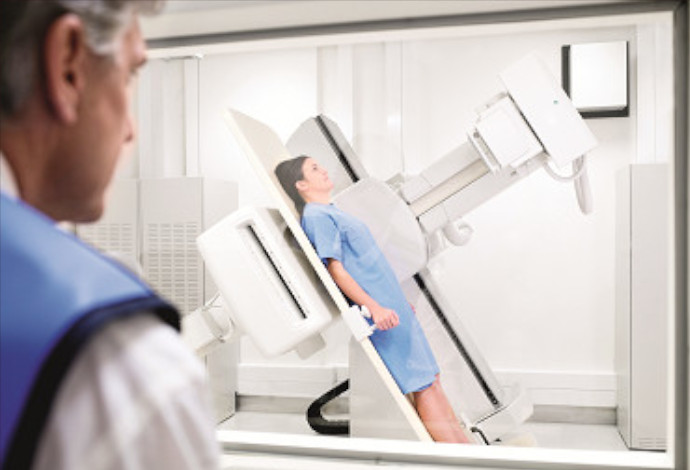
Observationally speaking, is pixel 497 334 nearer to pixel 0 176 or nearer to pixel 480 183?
pixel 480 183

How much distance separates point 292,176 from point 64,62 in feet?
5.33

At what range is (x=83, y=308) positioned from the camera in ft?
1.47

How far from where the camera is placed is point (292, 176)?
2.18 meters

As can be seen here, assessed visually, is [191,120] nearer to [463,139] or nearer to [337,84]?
[337,84]

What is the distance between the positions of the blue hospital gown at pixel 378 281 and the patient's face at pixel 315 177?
0.25 ft

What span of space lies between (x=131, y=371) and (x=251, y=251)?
4.99 feet

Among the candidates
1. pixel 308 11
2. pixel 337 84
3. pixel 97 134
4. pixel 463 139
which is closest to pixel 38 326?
pixel 97 134

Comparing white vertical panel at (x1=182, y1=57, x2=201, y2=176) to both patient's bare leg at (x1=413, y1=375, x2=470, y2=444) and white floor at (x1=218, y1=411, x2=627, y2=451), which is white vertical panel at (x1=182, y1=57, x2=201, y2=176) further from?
patient's bare leg at (x1=413, y1=375, x2=470, y2=444)

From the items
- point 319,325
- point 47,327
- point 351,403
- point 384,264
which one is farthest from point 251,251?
point 47,327

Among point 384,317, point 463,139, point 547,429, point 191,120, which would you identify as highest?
point 191,120

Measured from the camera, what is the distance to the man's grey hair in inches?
21.1

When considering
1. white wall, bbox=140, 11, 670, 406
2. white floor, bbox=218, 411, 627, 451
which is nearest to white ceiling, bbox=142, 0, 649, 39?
white wall, bbox=140, 11, 670, 406

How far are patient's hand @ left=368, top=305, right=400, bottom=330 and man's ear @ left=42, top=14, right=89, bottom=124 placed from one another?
1577 millimetres

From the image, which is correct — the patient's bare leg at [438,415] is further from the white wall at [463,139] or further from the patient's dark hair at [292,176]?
the patient's dark hair at [292,176]
